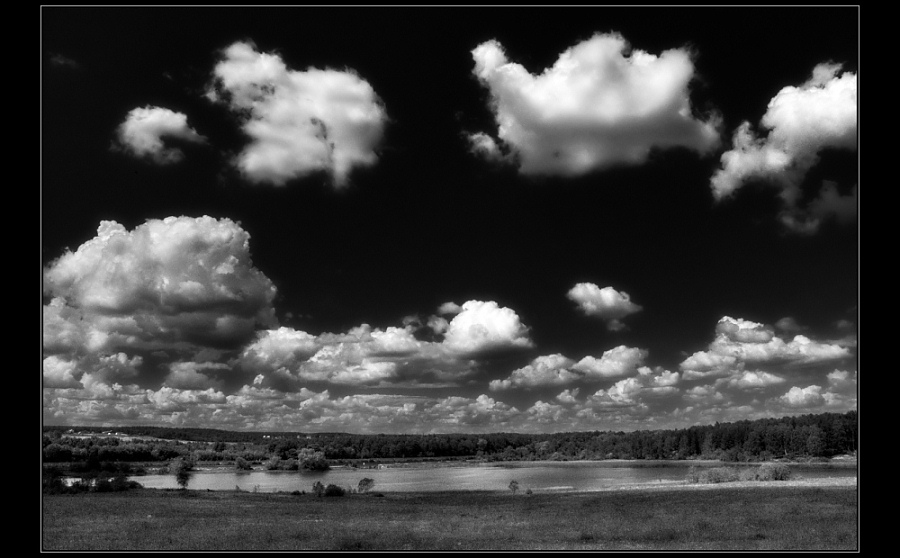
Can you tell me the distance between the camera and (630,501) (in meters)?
52.1

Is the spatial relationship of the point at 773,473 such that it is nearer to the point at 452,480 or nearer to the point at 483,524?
the point at 483,524

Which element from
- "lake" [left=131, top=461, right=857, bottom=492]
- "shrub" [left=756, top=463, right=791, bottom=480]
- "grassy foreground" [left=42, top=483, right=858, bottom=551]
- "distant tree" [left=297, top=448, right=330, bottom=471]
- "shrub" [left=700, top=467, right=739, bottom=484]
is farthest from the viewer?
"distant tree" [left=297, top=448, right=330, bottom=471]

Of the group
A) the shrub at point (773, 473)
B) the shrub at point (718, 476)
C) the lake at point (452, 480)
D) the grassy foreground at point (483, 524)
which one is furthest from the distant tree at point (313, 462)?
the shrub at point (773, 473)

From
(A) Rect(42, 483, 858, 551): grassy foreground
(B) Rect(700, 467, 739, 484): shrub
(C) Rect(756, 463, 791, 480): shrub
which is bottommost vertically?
(B) Rect(700, 467, 739, 484): shrub

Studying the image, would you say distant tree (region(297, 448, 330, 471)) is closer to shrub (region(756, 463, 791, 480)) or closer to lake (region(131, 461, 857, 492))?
lake (region(131, 461, 857, 492))

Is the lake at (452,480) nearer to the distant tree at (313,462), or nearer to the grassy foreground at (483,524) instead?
the distant tree at (313,462)

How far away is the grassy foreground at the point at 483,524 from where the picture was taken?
99.6 ft

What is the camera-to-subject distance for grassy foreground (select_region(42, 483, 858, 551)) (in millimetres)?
30359

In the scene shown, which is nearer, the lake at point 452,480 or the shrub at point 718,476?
the shrub at point 718,476

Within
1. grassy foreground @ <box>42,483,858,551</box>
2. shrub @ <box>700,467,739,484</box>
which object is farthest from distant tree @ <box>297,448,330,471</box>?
shrub @ <box>700,467,739,484</box>

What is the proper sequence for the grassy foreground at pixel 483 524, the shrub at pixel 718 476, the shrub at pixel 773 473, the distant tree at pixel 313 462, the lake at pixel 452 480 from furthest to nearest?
the distant tree at pixel 313 462
the lake at pixel 452 480
the shrub at pixel 718 476
the shrub at pixel 773 473
the grassy foreground at pixel 483 524

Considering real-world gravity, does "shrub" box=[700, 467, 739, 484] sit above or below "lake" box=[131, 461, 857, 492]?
above

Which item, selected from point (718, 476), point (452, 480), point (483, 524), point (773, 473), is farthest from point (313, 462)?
point (483, 524)
